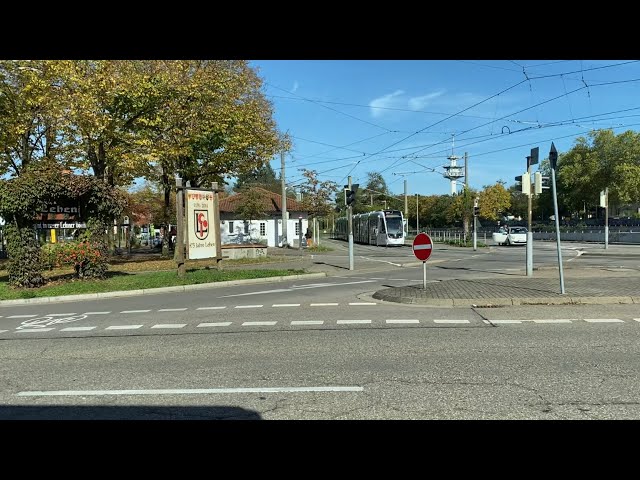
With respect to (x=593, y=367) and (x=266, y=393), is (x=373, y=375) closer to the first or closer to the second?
(x=266, y=393)

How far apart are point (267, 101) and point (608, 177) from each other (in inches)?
1479

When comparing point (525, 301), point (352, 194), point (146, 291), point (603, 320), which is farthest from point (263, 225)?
point (603, 320)

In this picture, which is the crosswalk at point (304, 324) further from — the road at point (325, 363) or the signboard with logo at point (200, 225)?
the signboard with logo at point (200, 225)

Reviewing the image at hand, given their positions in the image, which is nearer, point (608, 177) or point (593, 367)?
point (593, 367)

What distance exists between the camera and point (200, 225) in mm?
19484

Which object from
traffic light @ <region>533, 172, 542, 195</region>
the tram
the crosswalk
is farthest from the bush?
the tram

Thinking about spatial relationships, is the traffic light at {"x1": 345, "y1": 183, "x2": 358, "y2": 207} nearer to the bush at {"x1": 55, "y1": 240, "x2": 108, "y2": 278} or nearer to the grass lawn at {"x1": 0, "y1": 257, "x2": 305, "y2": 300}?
the grass lawn at {"x1": 0, "y1": 257, "x2": 305, "y2": 300}

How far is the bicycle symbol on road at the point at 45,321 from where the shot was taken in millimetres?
10091

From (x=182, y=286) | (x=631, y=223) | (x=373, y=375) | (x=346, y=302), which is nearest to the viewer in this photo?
(x=373, y=375)

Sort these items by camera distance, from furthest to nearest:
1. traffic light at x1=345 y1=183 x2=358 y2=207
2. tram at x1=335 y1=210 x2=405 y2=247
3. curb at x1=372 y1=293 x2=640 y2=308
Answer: tram at x1=335 y1=210 x2=405 y2=247 → traffic light at x1=345 y1=183 x2=358 y2=207 → curb at x1=372 y1=293 x2=640 y2=308

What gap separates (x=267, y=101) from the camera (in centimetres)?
3803

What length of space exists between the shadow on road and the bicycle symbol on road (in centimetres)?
559

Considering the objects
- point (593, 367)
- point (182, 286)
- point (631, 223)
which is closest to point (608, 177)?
point (631, 223)

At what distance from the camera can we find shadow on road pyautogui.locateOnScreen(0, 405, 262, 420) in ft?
15.3
